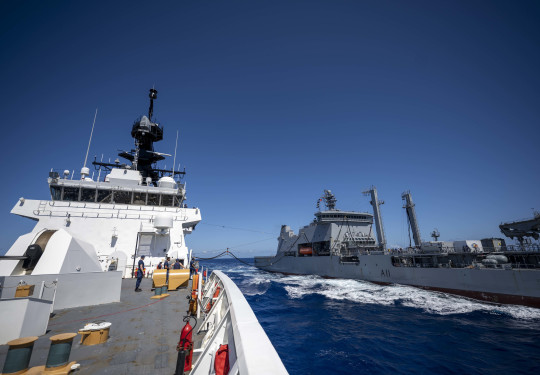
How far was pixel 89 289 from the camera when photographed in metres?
7.20

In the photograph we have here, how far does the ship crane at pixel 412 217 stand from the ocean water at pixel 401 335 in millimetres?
10395

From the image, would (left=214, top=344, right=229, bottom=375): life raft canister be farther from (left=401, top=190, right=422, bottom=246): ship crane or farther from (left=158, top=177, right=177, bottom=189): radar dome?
(left=401, top=190, right=422, bottom=246): ship crane

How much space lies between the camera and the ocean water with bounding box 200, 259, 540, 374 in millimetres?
6957

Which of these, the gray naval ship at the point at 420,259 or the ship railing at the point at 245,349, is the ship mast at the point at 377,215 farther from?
the ship railing at the point at 245,349

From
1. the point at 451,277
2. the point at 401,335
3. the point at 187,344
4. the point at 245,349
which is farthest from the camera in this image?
the point at 451,277

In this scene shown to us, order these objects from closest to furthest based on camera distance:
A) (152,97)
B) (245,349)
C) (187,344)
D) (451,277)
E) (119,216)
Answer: (245,349) → (187,344) → (119,216) → (451,277) → (152,97)

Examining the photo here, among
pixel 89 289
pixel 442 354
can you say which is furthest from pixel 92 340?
pixel 442 354

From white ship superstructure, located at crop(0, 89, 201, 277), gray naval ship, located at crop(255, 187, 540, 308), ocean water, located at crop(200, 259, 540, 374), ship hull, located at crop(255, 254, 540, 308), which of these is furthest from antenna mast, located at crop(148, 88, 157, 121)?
ship hull, located at crop(255, 254, 540, 308)

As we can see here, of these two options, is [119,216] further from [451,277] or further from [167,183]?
[451,277]

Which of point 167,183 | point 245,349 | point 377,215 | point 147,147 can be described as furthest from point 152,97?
point 377,215

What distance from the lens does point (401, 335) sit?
956cm

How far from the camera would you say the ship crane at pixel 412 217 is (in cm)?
2628

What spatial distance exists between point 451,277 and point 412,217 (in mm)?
10545

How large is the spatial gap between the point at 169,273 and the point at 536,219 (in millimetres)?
28014
